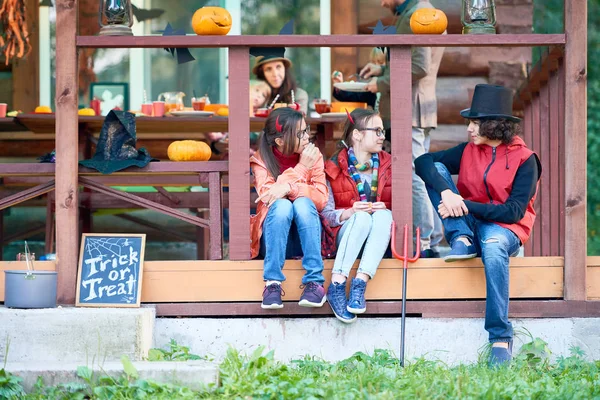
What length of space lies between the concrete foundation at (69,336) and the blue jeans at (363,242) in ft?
3.40

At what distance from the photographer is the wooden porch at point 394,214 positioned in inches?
186

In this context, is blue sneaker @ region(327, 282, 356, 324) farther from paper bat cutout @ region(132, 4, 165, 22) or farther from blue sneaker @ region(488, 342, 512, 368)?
paper bat cutout @ region(132, 4, 165, 22)

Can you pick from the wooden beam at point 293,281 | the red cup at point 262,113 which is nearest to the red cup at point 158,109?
the red cup at point 262,113

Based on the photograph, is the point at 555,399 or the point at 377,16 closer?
the point at 555,399

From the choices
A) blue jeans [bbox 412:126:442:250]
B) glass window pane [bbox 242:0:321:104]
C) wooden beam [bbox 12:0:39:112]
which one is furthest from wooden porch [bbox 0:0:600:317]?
glass window pane [bbox 242:0:321:104]

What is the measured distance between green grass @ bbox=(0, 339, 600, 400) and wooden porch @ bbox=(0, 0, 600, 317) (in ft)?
1.59

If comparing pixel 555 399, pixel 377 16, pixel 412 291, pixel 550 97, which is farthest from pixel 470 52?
pixel 555 399

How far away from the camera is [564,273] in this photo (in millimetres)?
4824

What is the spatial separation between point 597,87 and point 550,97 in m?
4.64

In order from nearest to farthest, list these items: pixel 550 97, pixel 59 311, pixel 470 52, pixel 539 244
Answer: pixel 59 311, pixel 550 97, pixel 539 244, pixel 470 52

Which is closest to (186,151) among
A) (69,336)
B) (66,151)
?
(66,151)

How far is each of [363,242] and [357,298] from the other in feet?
0.93

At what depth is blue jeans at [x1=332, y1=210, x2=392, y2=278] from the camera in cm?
464

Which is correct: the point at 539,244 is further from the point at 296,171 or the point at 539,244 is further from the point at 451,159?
the point at 296,171
